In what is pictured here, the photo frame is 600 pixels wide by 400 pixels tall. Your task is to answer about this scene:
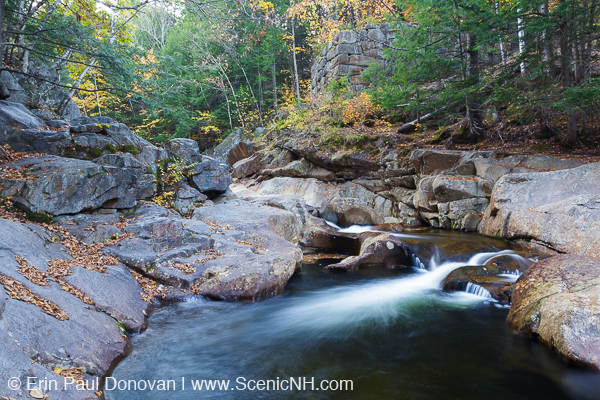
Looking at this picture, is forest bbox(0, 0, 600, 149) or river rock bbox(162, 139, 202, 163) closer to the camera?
forest bbox(0, 0, 600, 149)

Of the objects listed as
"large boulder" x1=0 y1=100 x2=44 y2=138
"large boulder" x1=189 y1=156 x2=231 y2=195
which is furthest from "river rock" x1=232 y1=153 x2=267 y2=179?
"large boulder" x1=0 y1=100 x2=44 y2=138

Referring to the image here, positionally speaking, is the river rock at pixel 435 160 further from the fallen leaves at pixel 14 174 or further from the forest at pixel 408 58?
the fallen leaves at pixel 14 174

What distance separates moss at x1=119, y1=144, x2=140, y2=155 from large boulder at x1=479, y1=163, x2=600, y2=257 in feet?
38.4

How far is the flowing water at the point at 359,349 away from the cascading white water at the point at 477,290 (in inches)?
0.8

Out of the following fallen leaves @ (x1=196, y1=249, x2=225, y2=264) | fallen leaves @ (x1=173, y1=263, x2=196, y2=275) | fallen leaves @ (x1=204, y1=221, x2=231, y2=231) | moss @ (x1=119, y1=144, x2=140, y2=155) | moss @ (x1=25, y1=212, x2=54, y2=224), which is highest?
moss @ (x1=119, y1=144, x2=140, y2=155)

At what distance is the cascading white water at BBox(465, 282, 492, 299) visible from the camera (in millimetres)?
6367

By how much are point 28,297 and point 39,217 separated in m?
3.89

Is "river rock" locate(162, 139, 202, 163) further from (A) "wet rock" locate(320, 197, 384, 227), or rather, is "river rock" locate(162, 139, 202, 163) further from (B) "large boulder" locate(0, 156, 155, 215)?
(A) "wet rock" locate(320, 197, 384, 227)

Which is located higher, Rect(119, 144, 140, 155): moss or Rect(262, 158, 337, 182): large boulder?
Rect(119, 144, 140, 155): moss

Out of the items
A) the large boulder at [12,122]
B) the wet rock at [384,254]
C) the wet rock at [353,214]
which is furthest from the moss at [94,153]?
the wet rock at [353,214]

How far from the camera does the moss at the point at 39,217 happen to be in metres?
6.64

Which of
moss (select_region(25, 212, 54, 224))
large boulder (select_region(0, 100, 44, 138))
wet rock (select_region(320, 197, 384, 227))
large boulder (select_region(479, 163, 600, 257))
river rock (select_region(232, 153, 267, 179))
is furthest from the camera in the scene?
river rock (select_region(232, 153, 267, 179))

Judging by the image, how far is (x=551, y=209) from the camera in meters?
7.95

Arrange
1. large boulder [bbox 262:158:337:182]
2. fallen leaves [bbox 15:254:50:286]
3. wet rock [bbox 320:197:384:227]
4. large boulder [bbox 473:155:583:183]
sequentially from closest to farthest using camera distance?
fallen leaves [bbox 15:254:50:286]
large boulder [bbox 473:155:583:183]
wet rock [bbox 320:197:384:227]
large boulder [bbox 262:158:337:182]
